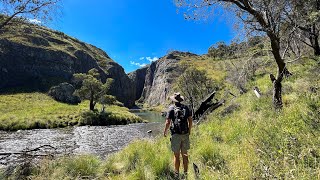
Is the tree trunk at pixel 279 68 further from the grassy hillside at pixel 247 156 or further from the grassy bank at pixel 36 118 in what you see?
the grassy bank at pixel 36 118

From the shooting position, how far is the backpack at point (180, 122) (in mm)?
Result: 8680

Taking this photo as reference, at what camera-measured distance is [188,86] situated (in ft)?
184

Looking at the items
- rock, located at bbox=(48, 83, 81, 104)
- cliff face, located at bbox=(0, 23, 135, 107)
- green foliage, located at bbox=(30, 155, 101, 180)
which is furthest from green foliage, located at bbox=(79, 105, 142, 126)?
green foliage, located at bbox=(30, 155, 101, 180)

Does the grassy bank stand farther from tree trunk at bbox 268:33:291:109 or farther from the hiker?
tree trunk at bbox 268:33:291:109

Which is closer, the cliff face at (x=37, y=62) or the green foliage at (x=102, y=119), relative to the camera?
the green foliage at (x=102, y=119)

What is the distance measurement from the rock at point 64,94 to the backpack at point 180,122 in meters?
74.5

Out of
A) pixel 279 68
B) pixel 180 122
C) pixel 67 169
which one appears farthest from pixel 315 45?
pixel 67 169

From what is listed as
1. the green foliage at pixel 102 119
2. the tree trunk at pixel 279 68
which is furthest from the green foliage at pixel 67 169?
the green foliage at pixel 102 119

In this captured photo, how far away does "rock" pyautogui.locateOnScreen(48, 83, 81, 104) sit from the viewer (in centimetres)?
7944

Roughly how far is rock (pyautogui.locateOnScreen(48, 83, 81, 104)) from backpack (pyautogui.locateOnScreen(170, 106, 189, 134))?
244ft

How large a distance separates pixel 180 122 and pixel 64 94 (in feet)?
255

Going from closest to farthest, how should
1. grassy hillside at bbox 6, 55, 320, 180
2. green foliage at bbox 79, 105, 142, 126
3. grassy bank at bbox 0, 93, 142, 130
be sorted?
grassy hillside at bbox 6, 55, 320, 180, grassy bank at bbox 0, 93, 142, 130, green foliage at bbox 79, 105, 142, 126

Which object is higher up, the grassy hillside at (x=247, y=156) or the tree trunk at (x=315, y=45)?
the tree trunk at (x=315, y=45)

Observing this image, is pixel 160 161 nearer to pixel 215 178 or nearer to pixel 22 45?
pixel 215 178
